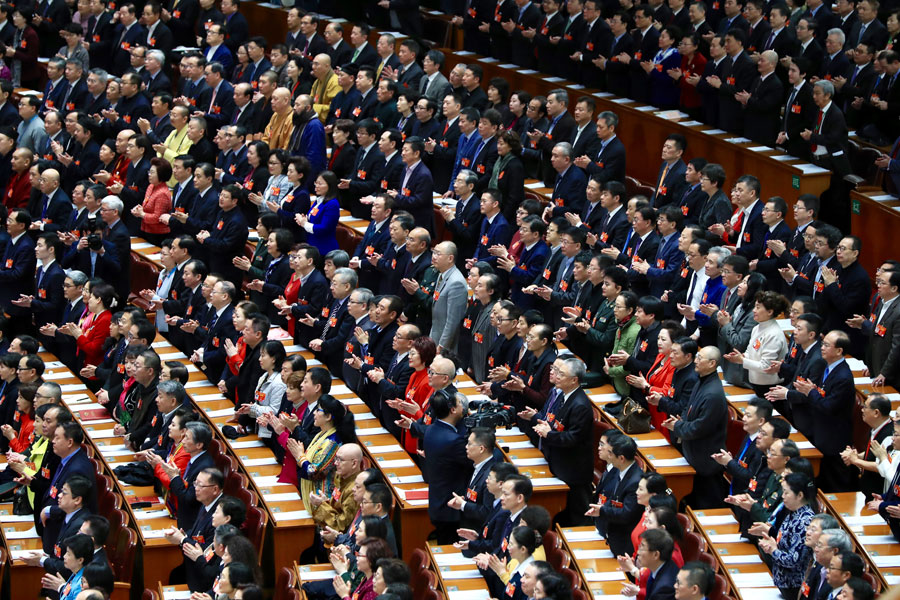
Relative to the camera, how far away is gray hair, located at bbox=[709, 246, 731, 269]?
8625mm

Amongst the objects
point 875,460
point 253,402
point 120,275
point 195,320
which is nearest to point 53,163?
point 120,275

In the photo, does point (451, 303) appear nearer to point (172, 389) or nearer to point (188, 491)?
point (172, 389)

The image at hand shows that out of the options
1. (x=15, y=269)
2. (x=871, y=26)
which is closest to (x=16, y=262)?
(x=15, y=269)

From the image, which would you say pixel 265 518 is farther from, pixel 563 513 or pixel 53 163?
pixel 53 163

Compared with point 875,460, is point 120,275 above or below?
below

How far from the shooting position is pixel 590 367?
899 cm

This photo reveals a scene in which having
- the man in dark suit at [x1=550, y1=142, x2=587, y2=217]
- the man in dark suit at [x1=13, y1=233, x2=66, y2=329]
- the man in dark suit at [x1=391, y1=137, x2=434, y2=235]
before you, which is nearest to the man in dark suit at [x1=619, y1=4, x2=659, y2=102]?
the man in dark suit at [x1=550, y1=142, x2=587, y2=217]

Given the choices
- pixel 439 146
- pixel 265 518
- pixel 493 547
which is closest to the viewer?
pixel 493 547

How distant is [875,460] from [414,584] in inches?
102

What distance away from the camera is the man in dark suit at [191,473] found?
25.3 feet

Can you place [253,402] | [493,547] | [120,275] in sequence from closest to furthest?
[493,547] → [253,402] → [120,275]

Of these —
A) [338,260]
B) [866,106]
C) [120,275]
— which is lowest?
[120,275]

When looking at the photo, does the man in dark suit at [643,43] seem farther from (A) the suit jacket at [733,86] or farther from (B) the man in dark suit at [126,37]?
(B) the man in dark suit at [126,37]

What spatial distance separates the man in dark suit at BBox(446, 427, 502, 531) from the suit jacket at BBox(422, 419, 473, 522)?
0.40 feet
